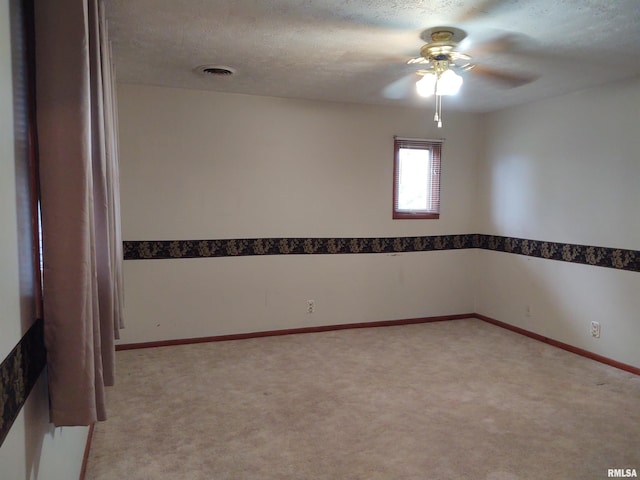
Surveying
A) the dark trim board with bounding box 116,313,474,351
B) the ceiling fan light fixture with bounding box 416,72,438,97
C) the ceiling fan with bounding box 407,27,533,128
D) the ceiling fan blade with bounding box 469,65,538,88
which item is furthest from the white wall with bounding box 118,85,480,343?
the ceiling fan light fixture with bounding box 416,72,438,97

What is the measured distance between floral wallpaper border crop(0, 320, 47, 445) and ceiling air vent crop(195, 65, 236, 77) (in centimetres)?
251

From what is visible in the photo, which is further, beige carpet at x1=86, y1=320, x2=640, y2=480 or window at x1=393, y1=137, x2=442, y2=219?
window at x1=393, y1=137, x2=442, y2=219

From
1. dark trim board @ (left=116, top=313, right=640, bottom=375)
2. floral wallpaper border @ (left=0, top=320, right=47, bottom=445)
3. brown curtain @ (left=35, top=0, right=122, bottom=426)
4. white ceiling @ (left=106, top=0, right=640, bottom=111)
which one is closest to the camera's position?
floral wallpaper border @ (left=0, top=320, right=47, bottom=445)

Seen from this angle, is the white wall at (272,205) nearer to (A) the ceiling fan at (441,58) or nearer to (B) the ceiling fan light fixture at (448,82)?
(A) the ceiling fan at (441,58)

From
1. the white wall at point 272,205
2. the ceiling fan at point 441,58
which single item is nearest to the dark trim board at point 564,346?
the white wall at point 272,205

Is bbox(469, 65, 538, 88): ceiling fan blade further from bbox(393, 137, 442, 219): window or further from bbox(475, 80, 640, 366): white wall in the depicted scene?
bbox(393, 137, 442, 219): window

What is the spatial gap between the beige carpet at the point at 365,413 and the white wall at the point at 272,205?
45 centimetres

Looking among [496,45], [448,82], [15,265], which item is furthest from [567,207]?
[15,265]

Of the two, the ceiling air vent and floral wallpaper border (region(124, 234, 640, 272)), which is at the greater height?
the ceiling air vent

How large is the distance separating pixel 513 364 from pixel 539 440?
127 centimetres

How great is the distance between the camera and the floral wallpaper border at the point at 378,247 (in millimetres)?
3928

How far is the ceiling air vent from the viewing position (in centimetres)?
337

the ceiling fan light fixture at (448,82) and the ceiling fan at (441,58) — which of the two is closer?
the ceiling fan at (441,58)

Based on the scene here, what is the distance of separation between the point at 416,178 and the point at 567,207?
1506mm
